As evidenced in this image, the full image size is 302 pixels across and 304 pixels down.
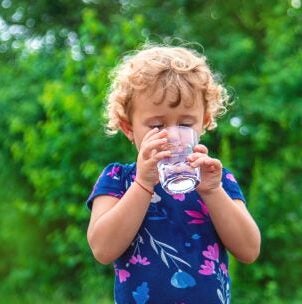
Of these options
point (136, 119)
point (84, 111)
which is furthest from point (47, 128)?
point (136, 119)

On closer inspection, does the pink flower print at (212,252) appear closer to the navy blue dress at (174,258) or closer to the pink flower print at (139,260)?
the navy blue dress at (174,258)

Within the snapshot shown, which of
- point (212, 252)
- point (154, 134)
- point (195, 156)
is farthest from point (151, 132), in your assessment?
point (212, 252)

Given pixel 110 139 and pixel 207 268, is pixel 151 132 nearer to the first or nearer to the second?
pixel 207 268

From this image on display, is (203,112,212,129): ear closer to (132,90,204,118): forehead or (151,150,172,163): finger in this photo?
(132,90,204,118): forehead

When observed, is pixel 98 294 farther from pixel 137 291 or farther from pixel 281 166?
pixel 137 291

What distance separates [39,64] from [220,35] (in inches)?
49.1

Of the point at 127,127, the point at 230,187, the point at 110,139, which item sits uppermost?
the point at 127,127

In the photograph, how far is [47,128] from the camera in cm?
573

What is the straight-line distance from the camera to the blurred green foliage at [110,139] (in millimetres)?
5273

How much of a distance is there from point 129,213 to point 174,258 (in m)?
0.17

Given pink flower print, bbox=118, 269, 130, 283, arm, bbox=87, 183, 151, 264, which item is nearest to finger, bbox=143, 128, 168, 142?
arm, bbox=87, 183, 151, 264

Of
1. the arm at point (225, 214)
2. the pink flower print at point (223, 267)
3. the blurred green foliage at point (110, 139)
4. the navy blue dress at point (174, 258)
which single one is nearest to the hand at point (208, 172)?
the arm at point (225, 214)

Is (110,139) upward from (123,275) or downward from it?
downward

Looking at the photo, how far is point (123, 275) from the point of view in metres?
2.44
